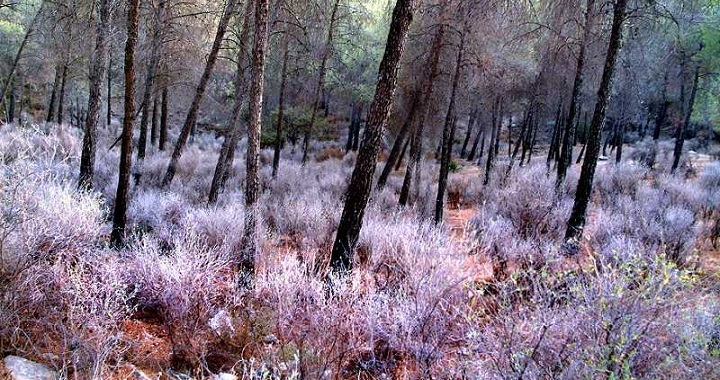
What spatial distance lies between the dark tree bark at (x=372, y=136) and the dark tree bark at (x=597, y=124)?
12.0 ft

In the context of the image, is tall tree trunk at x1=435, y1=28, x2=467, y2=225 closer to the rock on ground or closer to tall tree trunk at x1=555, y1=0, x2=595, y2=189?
tall tree trunk at x1=555, y1=0, x2=595, y2=189

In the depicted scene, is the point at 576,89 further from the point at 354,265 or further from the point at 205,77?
the point at 205,77

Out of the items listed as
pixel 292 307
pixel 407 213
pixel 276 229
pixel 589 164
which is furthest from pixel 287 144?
pixel 292 307

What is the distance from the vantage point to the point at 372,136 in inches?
219

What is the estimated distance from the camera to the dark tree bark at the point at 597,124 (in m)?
7.02

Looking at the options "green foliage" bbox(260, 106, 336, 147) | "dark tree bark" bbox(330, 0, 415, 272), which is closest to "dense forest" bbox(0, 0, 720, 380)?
"dark tree bark" bbox(330, 0, 415, 272)

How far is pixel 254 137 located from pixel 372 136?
1.83m

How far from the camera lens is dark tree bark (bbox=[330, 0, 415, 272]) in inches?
208

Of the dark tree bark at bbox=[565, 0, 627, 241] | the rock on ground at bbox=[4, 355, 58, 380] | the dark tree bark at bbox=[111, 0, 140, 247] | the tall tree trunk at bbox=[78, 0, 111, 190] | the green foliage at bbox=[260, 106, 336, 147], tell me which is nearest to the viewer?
the rock on ground at bbox=[4, 355, 58, 380]

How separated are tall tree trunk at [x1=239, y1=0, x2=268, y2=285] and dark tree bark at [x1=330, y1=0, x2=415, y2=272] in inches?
46.9

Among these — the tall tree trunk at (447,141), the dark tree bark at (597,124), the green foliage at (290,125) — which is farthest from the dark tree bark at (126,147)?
the green foliage at (290,125)

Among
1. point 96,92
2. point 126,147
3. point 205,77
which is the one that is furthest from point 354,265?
point 205,77

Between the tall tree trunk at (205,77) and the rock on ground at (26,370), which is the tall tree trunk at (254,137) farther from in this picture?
the tall tree trunk at (205,77)

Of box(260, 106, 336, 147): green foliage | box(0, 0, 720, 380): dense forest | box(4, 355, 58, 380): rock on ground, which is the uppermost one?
box(260, 106, 336, 147): green foliage
